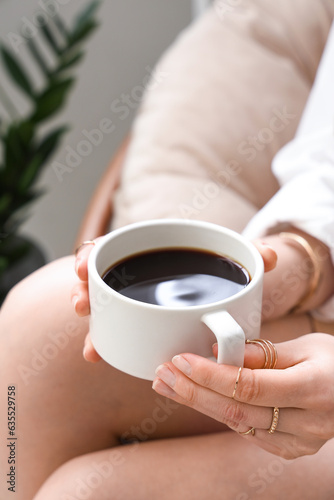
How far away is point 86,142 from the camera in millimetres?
1769

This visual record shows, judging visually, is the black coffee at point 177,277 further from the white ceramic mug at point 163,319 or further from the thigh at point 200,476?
the thigh at point 200,476

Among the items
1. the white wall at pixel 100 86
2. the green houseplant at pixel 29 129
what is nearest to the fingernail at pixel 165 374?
the green houseplant at pixel 29 129

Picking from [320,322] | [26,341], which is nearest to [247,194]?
[320,322]

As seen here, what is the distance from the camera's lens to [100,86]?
68.0 inches

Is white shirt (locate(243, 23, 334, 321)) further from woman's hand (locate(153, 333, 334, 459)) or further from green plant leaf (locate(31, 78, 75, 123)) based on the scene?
green plant leaf (locate(31, 78, 75, 123))

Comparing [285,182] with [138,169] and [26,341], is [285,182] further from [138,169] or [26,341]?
[26,341]

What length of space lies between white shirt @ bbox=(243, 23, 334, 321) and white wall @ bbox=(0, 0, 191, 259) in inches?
38.8

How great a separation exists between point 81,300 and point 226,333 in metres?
0.18

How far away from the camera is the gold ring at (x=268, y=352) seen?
53cm

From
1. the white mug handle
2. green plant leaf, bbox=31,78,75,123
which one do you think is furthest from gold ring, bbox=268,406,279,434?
green plant leaf, bbox=31,78,75,123

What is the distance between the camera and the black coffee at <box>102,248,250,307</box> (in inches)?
20.2

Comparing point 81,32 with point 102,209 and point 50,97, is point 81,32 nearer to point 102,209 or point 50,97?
point 50,97

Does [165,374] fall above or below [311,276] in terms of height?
above

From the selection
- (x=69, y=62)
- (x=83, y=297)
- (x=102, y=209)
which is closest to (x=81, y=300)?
(x=83, y=297)
